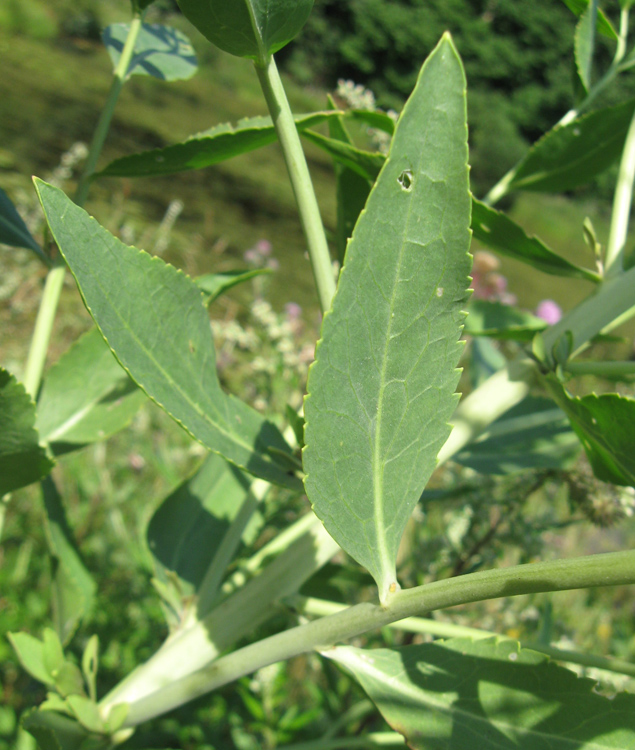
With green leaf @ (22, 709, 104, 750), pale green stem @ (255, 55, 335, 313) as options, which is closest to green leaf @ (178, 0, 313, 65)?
pale green stem @ (255, 55, 335, 313)

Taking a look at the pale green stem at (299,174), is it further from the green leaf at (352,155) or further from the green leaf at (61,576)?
the green leaf at (61,576)

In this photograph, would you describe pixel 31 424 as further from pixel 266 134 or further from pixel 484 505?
pixel 484 505

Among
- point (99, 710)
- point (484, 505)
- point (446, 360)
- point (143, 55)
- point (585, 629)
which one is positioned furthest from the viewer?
point (585, 629)

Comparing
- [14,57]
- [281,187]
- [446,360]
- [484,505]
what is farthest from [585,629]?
[14,57]

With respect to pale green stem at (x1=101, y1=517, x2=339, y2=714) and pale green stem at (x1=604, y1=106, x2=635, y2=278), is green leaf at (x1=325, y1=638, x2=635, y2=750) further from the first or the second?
pale green stem at (x1=604, y1=106, x2=635, y2=278)

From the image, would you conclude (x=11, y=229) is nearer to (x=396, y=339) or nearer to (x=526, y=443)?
(x=396, y=339)

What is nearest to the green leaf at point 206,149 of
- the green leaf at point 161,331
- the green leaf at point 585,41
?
the green leaf at point 161,331

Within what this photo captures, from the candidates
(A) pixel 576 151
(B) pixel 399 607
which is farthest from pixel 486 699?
(A) pixel 576 151
